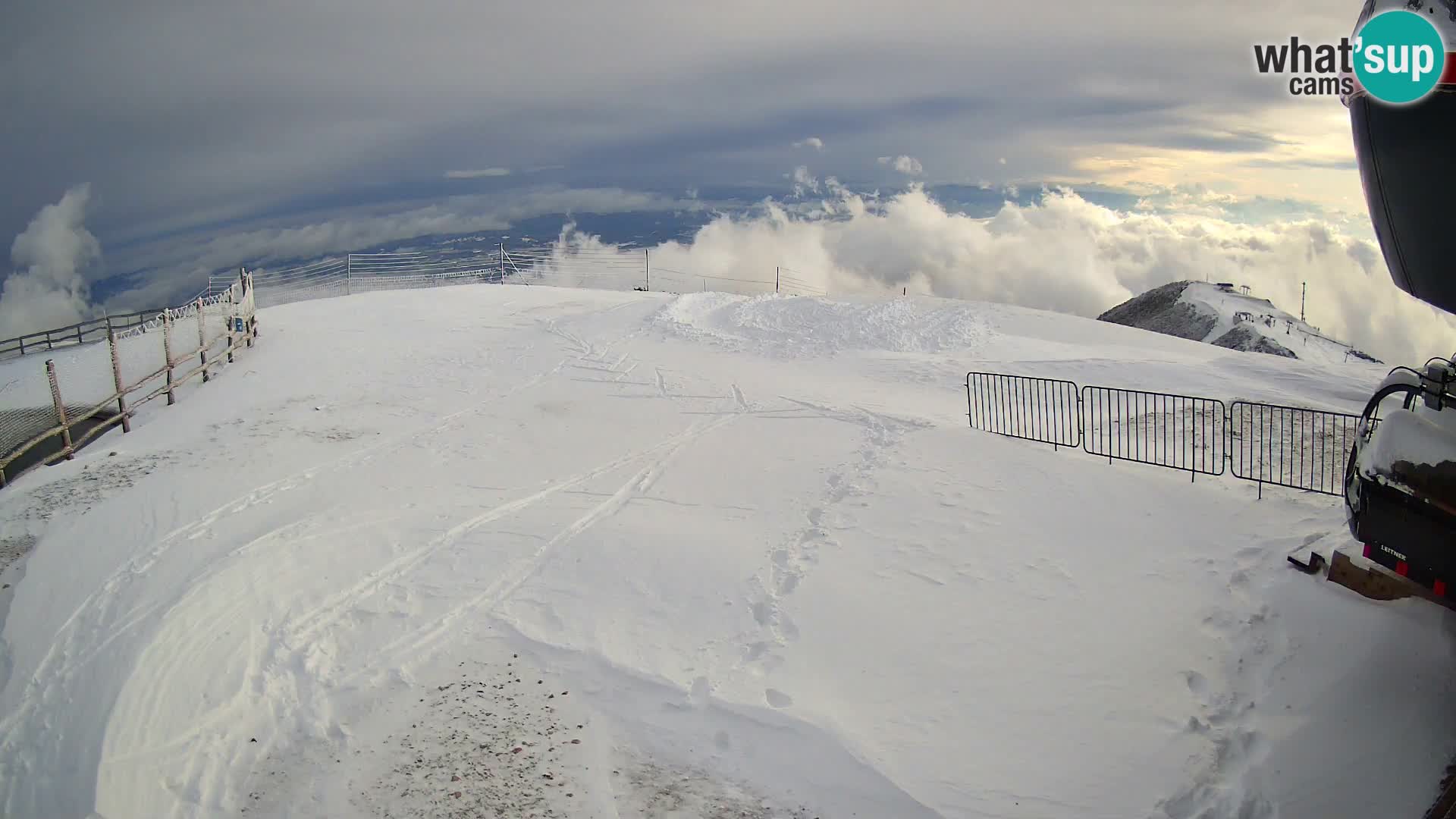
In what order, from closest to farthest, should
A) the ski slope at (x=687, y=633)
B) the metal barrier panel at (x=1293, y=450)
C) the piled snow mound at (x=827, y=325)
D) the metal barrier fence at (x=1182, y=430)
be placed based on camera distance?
the ski slope at (x=687, y=633)
the metal barrier panel at (x=1293, y=450)
the metal barrier fence at (x=1182, y=430)
the piled snow mound at (x=827, y=325)

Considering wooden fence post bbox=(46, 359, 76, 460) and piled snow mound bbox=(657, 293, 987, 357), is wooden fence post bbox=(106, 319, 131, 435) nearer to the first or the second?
wooden fence post bbox=(46, 359, 76, 460)

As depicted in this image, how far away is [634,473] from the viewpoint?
11188 millimetres

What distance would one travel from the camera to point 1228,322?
40.0 m

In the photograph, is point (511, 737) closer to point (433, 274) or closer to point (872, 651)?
point (872, 651)

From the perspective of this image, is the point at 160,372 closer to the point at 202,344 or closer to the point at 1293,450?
the point at 202,344

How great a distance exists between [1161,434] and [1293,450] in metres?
2.49

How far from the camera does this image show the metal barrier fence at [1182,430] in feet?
33.8

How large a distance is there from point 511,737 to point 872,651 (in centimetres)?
303

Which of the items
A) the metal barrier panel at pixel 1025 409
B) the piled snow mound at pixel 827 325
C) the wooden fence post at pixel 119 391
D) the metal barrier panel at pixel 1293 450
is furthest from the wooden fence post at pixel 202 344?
the metal barrier panel at pixel 1293 450

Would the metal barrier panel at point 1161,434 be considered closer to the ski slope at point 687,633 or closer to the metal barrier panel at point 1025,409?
the metal barrier panel at point 1025,409

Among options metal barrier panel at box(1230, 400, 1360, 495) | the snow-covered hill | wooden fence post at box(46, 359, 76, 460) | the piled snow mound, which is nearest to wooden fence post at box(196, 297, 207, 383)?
wooden fence post at box(46, 359, 76, 460)

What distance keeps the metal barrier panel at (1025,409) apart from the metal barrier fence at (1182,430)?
0.02 metres

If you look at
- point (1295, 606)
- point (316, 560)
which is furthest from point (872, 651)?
point (316, 560)

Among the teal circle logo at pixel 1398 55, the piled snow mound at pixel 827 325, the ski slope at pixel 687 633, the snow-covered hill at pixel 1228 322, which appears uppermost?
the teal circle logo at pixel 1398 55
